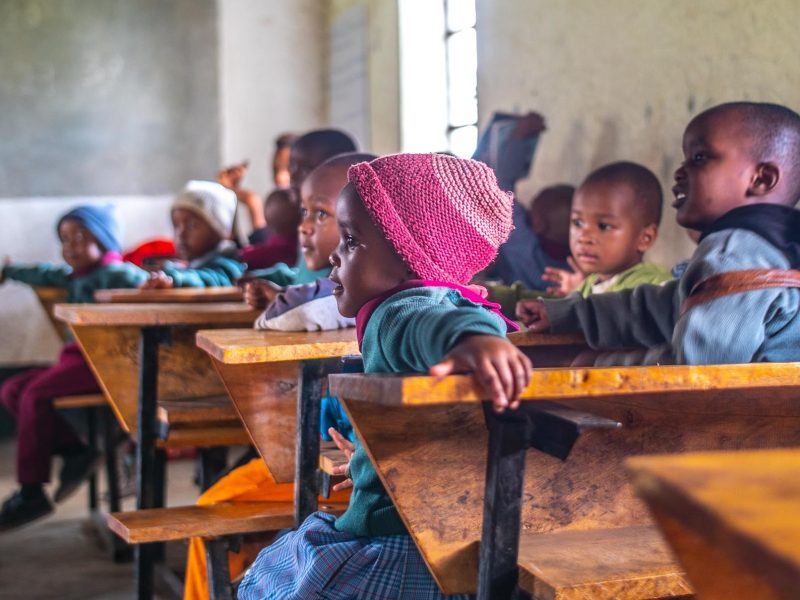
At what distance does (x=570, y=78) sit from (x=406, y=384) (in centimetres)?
305

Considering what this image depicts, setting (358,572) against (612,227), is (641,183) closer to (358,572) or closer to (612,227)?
(612,227)

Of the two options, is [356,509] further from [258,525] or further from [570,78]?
[570,78]

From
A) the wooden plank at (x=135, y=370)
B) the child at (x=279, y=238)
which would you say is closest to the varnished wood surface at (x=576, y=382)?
the wooden plank at (x=135, y=370)

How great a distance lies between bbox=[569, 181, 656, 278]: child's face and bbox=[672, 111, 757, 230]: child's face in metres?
0.75

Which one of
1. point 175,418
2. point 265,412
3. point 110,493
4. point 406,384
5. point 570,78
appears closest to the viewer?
point 406,384

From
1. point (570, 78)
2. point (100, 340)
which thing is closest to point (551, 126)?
point (570, 78)

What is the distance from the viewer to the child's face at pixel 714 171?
209 cm

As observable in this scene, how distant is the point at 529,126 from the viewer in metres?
3.99

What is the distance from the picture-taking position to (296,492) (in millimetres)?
2244

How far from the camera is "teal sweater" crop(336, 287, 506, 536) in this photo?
1253mm

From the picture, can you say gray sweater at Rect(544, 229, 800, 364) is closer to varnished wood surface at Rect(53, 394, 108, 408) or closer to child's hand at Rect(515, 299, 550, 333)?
child's hand at Rect(515, 299, 550, 333)

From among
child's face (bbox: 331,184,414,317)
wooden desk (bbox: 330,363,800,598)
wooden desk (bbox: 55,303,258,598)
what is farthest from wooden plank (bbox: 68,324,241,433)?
wooden desk (bbox: 330,363,800,598)

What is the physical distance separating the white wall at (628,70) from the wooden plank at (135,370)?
154 centimetres

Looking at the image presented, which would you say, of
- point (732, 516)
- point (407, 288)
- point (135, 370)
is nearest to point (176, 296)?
point (135, 370)
